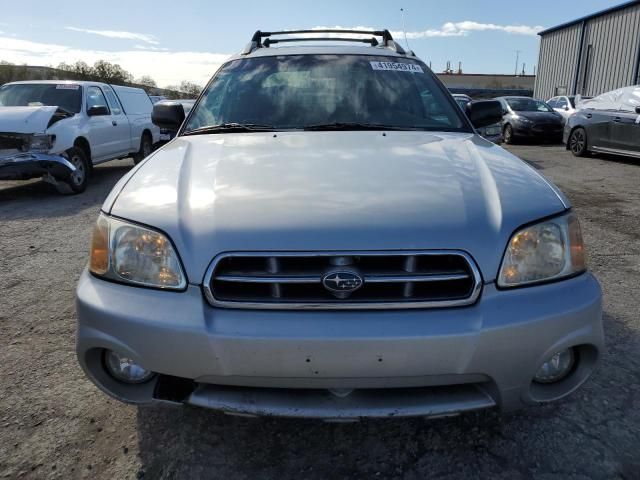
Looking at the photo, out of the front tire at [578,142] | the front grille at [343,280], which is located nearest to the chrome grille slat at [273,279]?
the front grille at [343,280]

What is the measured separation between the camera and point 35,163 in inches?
284

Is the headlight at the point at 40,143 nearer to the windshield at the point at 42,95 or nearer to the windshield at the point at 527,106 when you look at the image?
the windshield at the point at 42,95

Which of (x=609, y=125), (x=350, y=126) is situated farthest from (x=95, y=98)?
(x=609, y=125)

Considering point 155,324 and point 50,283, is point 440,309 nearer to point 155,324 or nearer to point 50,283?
point 155,324

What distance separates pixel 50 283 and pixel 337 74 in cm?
268

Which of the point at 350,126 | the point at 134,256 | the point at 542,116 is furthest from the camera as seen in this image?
the point at 542,116

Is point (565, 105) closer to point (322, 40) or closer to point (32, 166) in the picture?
point (322, 40)

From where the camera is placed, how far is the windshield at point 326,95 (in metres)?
2.99

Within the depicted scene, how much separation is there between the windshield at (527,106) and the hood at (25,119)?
13117mm

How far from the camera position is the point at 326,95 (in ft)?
10.1

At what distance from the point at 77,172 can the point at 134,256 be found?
6.79 m

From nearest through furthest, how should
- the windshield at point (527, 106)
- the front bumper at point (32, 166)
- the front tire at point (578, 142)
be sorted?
1. the front bumper at point (32, 166)
2. the front tire at point (578, 142)
3. the windshield at point (527, 106)

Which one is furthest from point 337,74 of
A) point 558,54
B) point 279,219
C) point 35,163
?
point 558,54

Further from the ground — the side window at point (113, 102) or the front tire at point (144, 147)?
the side window at point (113, 102)
